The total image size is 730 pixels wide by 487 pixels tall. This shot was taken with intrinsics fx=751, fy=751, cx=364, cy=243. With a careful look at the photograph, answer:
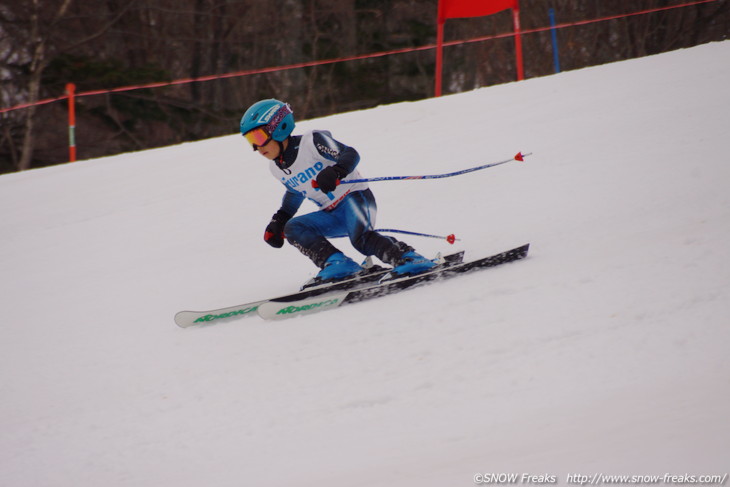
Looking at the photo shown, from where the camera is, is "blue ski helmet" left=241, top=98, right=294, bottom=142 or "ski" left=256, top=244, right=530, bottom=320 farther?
"blue ski helmet" left=241, top=98, right=294, bottom=142

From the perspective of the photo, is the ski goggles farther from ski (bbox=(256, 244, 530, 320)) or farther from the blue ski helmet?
ski (bbox=(256, 244, 530, 320))

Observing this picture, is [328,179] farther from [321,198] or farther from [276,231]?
[276,231]

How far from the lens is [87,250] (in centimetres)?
633

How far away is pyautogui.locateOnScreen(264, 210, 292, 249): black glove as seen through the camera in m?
4.38

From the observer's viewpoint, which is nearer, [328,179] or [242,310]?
[328,179]

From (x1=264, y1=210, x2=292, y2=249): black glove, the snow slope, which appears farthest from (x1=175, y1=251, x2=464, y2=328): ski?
(x1=264, y1=210, x2=292, y2=249): black glove

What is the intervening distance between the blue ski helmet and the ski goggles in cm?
2

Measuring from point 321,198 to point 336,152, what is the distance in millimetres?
335

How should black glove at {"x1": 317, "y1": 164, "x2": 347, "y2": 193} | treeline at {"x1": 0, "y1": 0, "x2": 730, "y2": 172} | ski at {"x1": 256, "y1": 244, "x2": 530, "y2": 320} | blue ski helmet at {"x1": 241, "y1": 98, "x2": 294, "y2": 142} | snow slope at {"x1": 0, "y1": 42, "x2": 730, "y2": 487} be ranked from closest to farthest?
snow slope at {"x1": 0, "y1": 42, "x2": 730, "y2": 487} < black glove at {"x1": 317, "y1": 164, "x2": 347, "y2": 193} < ski at {"x1": 256, "y1": 244, "x2": 530, "y2": 320} < blue ski helmet at {"x1": 241, "y1": 98, "x2": 294, "y2": 142} < treeline at {"x1": 0, "y1": 0, "x2": 730, "y2": 172}

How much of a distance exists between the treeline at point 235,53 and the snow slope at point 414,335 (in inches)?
359

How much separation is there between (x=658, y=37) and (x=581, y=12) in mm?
2386

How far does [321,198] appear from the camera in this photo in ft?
14.4

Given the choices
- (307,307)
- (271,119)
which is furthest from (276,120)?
(307,307)

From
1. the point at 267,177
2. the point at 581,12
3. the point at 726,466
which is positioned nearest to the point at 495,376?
the point at 726,466
